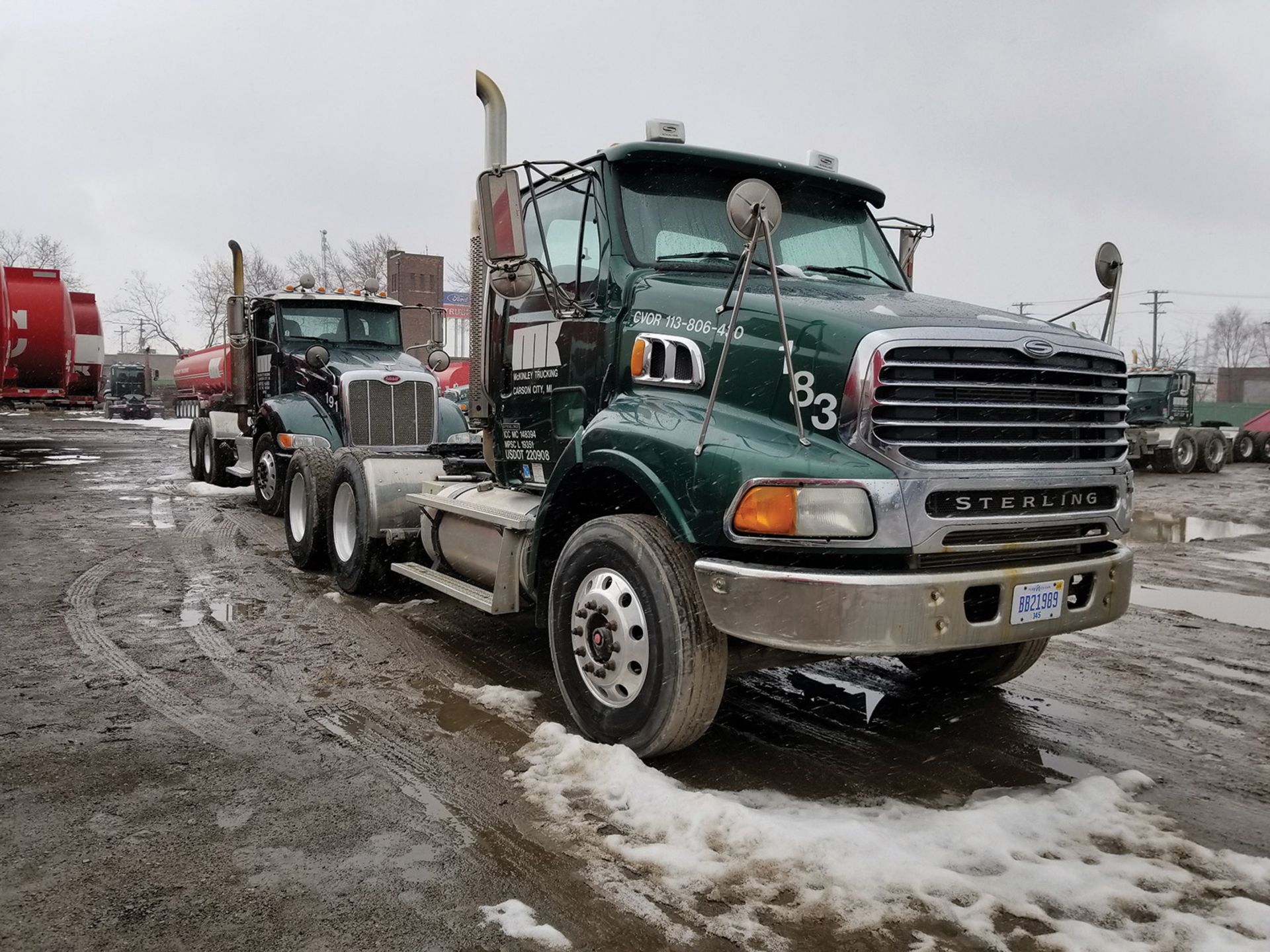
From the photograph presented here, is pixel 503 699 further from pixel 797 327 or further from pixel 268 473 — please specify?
pixel 268 473

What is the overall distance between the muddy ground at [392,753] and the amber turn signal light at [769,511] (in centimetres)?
110

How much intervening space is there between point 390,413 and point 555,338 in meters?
6.18

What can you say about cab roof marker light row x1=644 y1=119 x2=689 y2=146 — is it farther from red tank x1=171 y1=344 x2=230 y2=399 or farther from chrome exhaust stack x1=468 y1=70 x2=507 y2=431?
red tank x1=171 y1=344 x2=230 y2=399

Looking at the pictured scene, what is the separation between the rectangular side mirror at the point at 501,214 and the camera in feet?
14.4

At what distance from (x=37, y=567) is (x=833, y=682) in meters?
6.71

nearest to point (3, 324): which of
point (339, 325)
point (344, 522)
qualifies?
point (339, 325)

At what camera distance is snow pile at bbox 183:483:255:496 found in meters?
13.9

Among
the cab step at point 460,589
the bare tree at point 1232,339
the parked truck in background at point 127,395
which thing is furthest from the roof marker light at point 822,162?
the bare tree at point 1232,339

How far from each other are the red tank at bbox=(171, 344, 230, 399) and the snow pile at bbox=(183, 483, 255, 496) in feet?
10.7

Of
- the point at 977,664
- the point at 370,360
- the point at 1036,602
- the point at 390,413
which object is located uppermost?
the point at 370,360

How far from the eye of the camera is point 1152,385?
75.4 ft

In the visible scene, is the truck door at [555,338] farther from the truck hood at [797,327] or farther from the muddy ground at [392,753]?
the muddy ground at [392,753]

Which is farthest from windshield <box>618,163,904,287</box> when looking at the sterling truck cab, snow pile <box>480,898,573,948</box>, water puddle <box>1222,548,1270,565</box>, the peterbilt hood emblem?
the sterling truck cab

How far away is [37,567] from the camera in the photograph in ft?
26.5
